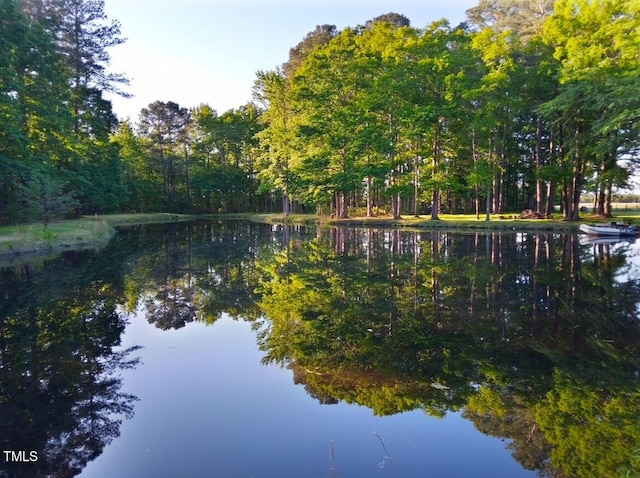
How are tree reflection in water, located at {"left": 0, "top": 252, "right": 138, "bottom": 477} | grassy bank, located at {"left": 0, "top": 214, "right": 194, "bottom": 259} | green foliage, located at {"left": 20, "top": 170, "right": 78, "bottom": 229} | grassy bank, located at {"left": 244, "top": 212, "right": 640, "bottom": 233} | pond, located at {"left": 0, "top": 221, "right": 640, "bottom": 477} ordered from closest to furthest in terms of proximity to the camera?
pond, located at {"left": 0, "top": 221, "right": 640, "bottom": 477} < tree reflection in water, located at {"left": 0, "top": 252, "right": 138, "bottom": 477} < grassy bank, located at {"left": 0, "top": 214, "right": 194, "bottom": 259} < green foliage, located at {"left": 20, "top": 170, "right": 78, "bottom": 229} < grassy bank, located at {"left": 244, "top": 212, "right": 640, "bottom": 233}

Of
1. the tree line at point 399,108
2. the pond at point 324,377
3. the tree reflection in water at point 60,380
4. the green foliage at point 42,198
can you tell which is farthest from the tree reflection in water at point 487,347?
the tree line at point 399,108

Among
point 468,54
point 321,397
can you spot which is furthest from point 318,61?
point 321,397

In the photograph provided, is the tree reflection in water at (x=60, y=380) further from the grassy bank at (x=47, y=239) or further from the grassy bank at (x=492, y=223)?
the grassy bank at (x=492, y=223)

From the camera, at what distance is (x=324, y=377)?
5.59 metres

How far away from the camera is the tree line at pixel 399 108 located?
23641 mm

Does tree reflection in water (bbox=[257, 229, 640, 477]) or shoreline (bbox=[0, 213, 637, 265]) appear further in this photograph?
shoreline (bbox=[0, 213, 637, 265])

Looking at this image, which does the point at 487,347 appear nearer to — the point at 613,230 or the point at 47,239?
the point at 47,239

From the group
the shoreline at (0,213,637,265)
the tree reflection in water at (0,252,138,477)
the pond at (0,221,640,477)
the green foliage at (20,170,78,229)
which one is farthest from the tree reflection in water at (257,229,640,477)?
the green foliage at (20,170,78,229)

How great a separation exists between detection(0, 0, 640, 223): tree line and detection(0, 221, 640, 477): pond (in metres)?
15.9

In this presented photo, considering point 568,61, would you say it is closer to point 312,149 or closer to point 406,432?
point 312,149

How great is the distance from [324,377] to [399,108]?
3049 centimetres

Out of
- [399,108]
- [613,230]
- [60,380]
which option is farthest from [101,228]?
[613,230]

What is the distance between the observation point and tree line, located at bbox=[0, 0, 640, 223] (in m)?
23.6

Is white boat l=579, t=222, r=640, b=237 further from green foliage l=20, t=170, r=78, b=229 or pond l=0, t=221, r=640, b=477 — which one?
green foliage l=20, t=170, r=78, b=229
